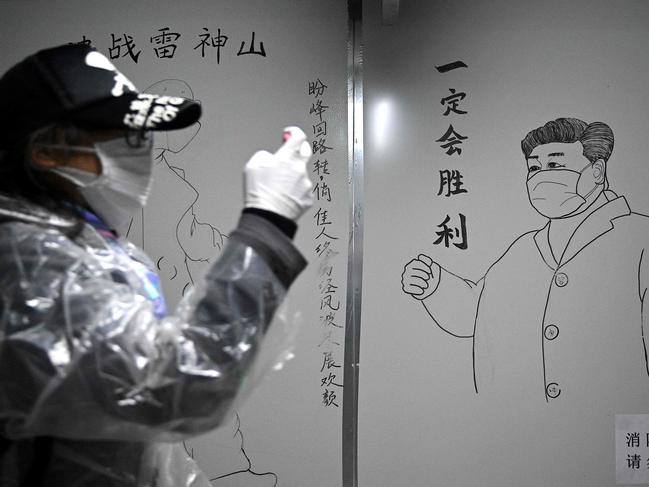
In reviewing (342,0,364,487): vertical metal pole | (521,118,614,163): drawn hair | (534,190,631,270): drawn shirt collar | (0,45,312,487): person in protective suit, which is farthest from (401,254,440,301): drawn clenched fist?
(0,45,312,487): person in protective suit

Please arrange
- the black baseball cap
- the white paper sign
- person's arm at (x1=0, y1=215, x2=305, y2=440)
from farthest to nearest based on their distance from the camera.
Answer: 1. the white paper sign
2. the black baseball cap
3. person's arm at (x1=0, y1=215, x2=305, y2=440)

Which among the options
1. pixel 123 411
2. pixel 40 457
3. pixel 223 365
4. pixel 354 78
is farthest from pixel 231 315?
pixel 354 78

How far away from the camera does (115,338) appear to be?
0.66 metres

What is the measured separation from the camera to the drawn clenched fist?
1.54 metres

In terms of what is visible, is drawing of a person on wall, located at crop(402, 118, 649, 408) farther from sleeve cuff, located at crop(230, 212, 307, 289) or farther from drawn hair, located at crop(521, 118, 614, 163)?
sleeve cuff, located at crop(230, 212, 307, 289)

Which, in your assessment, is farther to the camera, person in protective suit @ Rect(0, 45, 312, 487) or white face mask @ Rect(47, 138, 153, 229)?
white face mask @ Rect(47, 138, 153, 229)

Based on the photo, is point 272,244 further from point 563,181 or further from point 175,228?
point 563,181

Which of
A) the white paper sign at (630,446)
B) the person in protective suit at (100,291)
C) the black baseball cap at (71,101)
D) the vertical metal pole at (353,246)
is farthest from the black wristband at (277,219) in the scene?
the white paper sign at (630,446)

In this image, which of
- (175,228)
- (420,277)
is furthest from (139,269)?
(420,277)

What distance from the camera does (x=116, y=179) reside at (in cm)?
84

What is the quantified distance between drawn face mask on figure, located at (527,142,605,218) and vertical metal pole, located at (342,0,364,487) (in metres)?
0.44

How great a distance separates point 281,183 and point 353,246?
778 mm

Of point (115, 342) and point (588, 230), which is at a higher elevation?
point (588, 230)

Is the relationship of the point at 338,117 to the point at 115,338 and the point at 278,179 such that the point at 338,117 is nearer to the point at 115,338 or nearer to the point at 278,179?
the point at 278,179
